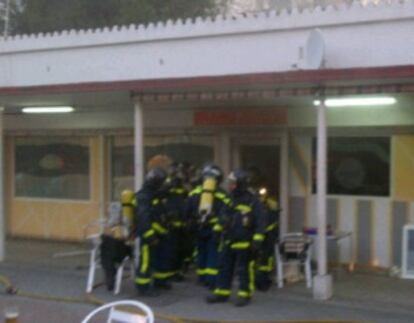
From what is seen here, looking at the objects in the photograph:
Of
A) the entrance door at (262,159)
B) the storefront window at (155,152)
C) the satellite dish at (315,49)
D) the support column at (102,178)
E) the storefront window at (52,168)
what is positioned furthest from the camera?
the storefront window at (52,168)

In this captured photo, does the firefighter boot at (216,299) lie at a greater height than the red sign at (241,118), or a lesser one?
lesser

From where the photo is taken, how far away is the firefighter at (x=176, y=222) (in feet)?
37.2

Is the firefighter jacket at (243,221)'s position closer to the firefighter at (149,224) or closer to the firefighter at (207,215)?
the firefighter at (207,215)

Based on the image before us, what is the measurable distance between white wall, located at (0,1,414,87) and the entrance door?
132 centimetres

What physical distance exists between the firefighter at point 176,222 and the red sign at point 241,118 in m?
1.87

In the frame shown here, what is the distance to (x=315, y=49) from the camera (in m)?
11.4

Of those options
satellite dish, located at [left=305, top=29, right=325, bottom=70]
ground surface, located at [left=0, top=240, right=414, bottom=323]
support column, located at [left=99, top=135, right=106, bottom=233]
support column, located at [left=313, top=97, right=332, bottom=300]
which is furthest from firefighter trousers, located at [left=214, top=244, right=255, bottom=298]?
support column, located at [left=99, top=135, right=106, bottom=233]

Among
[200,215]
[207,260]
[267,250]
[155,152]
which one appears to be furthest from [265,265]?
[155,152]

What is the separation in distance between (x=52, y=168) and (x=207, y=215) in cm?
621

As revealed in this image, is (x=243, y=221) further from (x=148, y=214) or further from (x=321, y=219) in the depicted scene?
(x=148, y=214)

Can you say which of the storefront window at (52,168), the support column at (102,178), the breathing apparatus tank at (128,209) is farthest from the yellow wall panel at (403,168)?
the storefront window at (52,168)

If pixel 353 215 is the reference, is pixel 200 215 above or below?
above

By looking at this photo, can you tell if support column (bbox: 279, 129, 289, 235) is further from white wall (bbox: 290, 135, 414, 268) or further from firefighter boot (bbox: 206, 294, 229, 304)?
firefighter boot (bbox: 206, 294, 229, 304)

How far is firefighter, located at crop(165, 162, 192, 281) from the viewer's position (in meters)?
11.3
